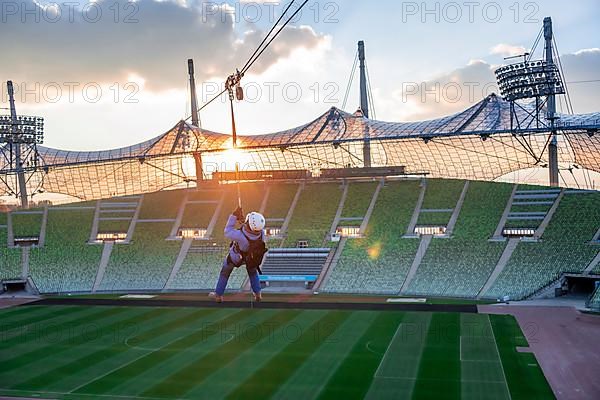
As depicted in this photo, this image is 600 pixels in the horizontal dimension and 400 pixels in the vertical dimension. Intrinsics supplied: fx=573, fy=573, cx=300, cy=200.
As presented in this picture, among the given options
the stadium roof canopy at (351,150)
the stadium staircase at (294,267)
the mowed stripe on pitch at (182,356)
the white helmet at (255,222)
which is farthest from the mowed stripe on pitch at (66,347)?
the stadium roof canopy at (351,150)

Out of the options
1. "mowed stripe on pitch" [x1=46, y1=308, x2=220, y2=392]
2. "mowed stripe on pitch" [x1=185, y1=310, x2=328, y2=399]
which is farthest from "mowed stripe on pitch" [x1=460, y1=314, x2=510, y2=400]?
"mowed stripe on pitch" [x1=46, y1=308, x2=220, y2=392]

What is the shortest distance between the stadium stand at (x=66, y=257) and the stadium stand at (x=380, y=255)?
20.0 m

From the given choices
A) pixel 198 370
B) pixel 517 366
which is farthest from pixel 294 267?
pixel 517 366

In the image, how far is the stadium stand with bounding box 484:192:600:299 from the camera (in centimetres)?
3788

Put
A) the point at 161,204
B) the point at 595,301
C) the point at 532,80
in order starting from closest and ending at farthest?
the point at 595,301 → the point at 532,80 → the point at 161,204

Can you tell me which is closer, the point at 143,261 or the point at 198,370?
the point at 198,370

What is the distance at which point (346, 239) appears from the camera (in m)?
46.3

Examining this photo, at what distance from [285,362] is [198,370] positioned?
3652 mm

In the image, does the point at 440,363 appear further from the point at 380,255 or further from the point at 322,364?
the point at 380,255

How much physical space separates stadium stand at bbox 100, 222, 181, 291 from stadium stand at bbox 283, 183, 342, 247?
10169mm

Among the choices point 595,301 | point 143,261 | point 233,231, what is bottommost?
point 595,301

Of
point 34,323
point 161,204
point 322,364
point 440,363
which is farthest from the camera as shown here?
point 161,204

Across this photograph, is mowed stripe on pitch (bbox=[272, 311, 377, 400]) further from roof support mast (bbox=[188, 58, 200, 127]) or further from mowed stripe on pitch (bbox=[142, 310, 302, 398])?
roof support mast (bbox=[188, 58, 200, 127])

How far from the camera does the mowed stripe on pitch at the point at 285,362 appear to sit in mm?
21234
